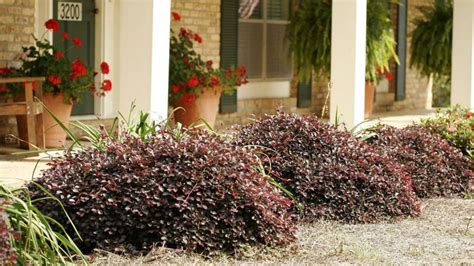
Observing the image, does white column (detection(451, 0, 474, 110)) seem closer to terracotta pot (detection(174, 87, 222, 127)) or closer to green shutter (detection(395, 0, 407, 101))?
terracotta pot (detection(174, 87, 222, 127))

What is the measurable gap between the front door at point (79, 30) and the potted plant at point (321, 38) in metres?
3.27

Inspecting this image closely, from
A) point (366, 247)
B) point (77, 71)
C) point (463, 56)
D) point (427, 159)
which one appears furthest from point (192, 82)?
point (366, 247)

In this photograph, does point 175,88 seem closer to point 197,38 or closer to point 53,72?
point 197,38

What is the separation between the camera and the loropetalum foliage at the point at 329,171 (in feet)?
23.5

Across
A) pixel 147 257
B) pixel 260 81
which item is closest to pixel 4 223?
pixel 147 257

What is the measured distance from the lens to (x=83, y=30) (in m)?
12.3

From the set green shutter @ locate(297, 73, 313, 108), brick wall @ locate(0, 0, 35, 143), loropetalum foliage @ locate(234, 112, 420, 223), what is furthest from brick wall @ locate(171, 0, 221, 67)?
loropetalum foliage @ locate(234, 112, 420, 223)

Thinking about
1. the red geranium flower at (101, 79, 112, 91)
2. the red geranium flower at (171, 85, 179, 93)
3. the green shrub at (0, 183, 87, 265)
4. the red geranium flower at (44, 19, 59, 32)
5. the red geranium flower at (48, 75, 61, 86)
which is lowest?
the green shrub at (0, 183, 87, 265)

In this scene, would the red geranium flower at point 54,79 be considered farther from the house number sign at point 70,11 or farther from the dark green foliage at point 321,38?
the dark green foliage at point 321,38

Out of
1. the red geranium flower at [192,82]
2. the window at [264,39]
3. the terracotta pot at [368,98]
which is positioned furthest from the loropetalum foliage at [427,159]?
the terracotta pot at [368,98]

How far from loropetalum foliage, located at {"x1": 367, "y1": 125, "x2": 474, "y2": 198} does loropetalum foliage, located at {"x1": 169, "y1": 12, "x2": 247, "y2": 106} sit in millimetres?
3801

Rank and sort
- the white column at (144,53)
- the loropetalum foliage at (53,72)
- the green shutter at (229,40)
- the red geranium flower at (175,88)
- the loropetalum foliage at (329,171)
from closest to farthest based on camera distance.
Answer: the loropetalum foliage at (329,171) < the white column at (144,53) < the loropetalum foliage at (53,72) < the red geranium flower at (175,88) < the green shutter at (229,40)

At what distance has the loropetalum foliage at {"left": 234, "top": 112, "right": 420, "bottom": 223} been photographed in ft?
23.5

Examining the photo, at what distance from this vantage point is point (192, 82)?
12.2 meters
